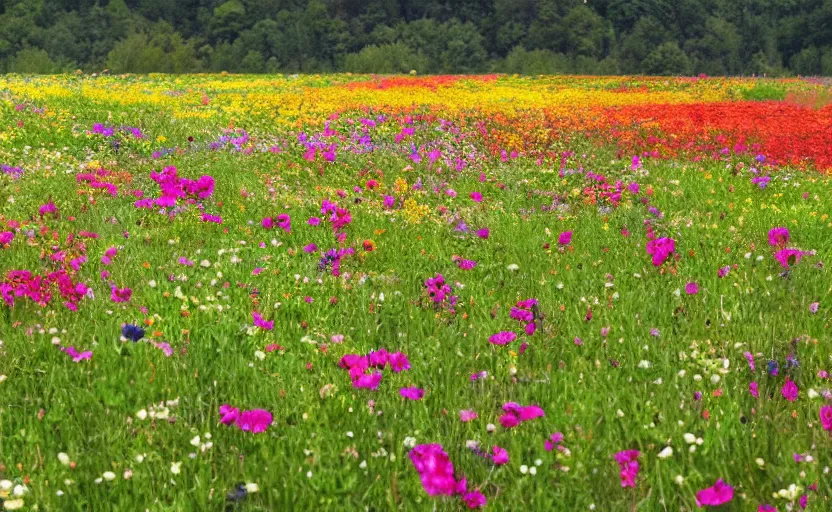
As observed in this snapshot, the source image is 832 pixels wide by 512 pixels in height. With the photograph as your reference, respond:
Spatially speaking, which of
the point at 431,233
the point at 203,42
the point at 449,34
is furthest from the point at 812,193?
the point at 203,42

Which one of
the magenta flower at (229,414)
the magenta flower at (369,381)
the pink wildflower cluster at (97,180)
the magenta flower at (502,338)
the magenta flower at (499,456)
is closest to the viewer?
the magenta flower at (499,456)

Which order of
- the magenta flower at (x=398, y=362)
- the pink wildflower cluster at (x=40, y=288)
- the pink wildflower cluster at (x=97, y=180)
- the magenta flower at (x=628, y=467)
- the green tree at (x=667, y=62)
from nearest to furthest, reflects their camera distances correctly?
the magenta flower at (x=628, y=467), the magenta flower at (x=398, y=362), the pink wildflower cluster at (x=40, y=288), the pink wildflower cluster at (x=97, y=180), the green tree at (x=667, y=62)

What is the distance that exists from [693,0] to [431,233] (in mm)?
76993

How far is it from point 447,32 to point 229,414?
72543 millimetres

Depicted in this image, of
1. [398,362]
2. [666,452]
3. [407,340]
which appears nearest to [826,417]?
Result: [666,452]

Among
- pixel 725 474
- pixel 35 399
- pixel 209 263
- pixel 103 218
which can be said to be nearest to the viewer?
pixel 725 474

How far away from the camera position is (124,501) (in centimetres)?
331

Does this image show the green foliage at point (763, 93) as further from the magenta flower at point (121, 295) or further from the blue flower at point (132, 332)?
the blue flower at point (132, 332)

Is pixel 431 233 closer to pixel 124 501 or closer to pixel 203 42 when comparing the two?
pixel 124 501

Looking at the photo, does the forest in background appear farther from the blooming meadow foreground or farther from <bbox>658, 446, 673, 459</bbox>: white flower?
<bbox>658, 446, 673, 459</bbox>: white flower

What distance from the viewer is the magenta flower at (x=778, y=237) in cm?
647

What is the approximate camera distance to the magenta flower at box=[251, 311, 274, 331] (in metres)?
4.93

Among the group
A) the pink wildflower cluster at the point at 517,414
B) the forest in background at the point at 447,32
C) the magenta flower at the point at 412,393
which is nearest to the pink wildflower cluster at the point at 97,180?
the magenta flower at the point at 412,393

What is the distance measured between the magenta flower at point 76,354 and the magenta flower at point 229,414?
1.03 m
